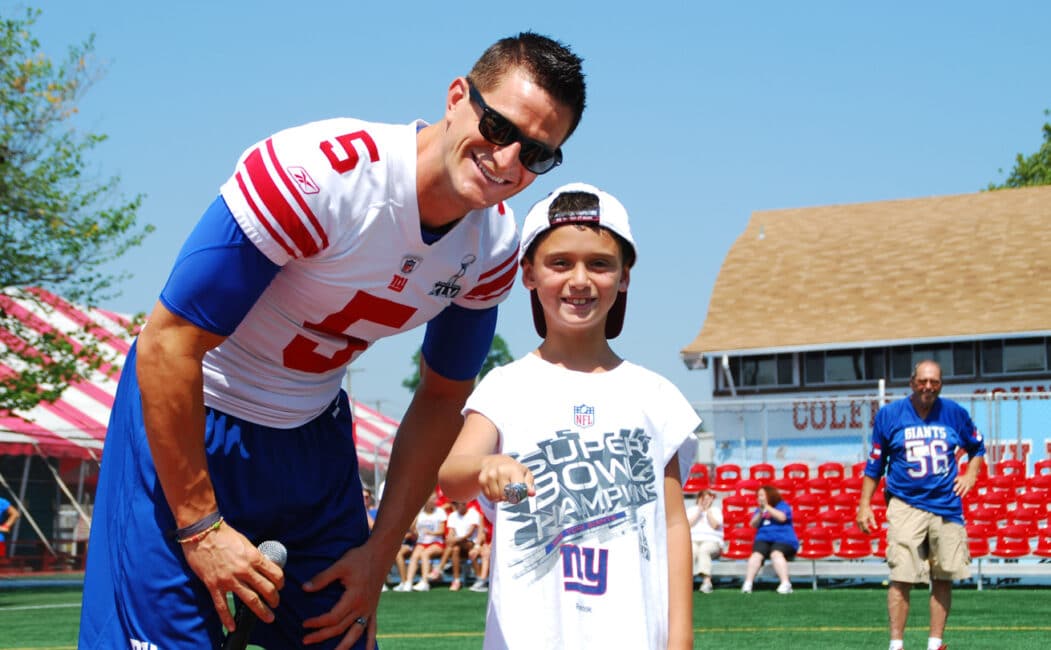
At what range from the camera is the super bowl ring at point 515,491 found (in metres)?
2.76

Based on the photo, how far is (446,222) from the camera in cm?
314

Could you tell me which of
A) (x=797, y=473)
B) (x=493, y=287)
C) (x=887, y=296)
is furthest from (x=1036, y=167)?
(x=493, y=287)

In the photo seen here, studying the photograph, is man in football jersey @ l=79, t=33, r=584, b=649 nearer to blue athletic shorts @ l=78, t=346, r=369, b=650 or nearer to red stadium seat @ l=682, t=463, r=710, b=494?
blue athletic shorts @ l=78, t=346, r=369, b=650

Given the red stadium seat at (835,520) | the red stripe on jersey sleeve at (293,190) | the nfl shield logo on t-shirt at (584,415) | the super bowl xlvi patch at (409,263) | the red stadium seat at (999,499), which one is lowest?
the red stadium seat at (835,520)

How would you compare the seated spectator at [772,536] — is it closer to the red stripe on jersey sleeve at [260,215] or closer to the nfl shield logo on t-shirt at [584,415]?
the nfl shield logo on t-shirt at [584,415]

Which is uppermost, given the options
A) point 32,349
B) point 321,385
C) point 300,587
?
point 32,349

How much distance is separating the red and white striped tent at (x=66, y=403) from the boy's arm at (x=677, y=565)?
18772mm

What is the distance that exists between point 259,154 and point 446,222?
476 millimetres

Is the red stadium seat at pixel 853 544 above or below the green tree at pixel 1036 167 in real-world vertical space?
below

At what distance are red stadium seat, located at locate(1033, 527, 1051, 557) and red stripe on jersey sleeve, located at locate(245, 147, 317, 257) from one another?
1677cm

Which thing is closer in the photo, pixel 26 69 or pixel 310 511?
pixel 310 511

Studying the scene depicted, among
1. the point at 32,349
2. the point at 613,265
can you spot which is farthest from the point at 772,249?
the point at 613,265

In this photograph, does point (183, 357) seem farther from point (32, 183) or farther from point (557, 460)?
point (32, 183)

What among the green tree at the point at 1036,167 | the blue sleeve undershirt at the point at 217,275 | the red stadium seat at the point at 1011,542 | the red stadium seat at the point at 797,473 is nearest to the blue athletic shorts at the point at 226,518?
the blue sleeve undershirt at the point at 217,275
